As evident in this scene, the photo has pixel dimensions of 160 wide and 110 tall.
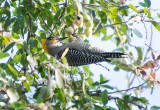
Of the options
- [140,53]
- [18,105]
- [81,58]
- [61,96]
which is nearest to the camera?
[18,105]

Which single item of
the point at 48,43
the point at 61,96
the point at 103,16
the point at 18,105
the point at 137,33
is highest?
the point at 103,16

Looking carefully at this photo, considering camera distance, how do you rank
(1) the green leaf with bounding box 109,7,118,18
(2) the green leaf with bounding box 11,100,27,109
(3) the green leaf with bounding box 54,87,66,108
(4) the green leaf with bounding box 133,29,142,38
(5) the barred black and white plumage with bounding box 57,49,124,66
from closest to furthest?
(2) the green leaf with bounding box 11,100,27,109
(3) the green leaf with bounding box 54,87,66,108
(4) the green leaf with bounding box 133,29,142,38
(1) the green leaf with bounding box 109,7,118,18
(5) the barred black and white plumage with bounding box 57,49,124,66

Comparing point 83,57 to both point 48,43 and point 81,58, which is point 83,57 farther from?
point 48,43

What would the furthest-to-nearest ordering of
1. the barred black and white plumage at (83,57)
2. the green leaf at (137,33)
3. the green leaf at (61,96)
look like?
the barred black and white plumage at (83,57)
the green leaf at (137,33)
the green leaf at (61,96)

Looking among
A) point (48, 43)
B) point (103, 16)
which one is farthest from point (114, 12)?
point (48, 43)

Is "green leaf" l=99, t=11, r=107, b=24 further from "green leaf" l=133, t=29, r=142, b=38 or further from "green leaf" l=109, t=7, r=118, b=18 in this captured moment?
"green leaf" l=133, t=29, r=142, b=38

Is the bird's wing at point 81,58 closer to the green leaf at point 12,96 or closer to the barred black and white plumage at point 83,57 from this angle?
the barred black and white plumage at point 83,57

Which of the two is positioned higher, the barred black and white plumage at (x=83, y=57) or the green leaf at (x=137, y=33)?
the green leaf at (x=137, y=33)

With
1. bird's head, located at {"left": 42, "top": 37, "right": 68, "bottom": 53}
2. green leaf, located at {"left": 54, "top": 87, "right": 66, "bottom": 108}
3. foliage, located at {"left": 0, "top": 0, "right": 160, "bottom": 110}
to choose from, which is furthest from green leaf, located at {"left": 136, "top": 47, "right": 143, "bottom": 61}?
bird's head, located at {"left": 42, "top": 37, "right": 68, "bottom": 53}

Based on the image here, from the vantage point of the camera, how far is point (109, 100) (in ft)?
13.4

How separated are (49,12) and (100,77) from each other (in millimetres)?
1060

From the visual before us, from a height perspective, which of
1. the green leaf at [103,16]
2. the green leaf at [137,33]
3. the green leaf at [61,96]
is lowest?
the green leaf at [61,96]

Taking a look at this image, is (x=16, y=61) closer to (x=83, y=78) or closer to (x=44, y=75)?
(x=44, y=75)

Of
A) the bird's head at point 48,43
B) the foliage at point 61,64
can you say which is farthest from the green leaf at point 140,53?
the bird's head at point 48,43
